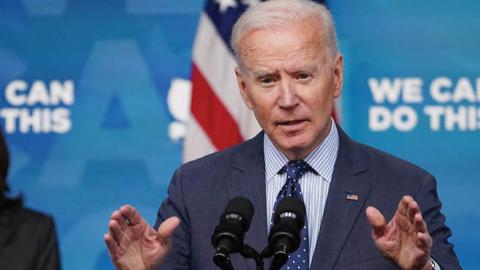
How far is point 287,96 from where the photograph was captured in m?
3.10

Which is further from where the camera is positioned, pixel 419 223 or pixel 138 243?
pixel 138 243

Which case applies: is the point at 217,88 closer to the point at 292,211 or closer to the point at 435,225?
the point at 435,225

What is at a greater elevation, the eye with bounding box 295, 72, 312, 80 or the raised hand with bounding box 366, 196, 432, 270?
the eye with bounding box 295, 72, 312, 80

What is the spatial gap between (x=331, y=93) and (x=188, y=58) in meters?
2.28

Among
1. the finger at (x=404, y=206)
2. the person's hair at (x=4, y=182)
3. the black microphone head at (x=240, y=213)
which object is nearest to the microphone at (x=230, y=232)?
the black microphone head at (x=240, y=213)

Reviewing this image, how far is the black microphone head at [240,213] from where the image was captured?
2.67 m

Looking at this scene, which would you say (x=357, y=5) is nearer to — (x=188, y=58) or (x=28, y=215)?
(x=188, y=58)

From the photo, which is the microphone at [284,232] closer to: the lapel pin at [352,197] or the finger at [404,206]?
the finger at [404,206]

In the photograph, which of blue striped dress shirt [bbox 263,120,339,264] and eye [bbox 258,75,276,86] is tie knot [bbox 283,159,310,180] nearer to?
blue striped dress shirt [bbox 263,120,339,264]

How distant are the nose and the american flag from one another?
7.25 feet

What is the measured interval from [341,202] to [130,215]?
57 centimetres

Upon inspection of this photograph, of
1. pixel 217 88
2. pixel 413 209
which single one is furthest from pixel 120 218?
pixel 217 88

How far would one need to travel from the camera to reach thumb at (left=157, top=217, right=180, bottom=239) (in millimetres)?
2906

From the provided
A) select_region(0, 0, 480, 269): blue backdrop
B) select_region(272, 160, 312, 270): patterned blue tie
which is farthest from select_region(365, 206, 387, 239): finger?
select_region(0, 0, 480, 269): blue backdrop
